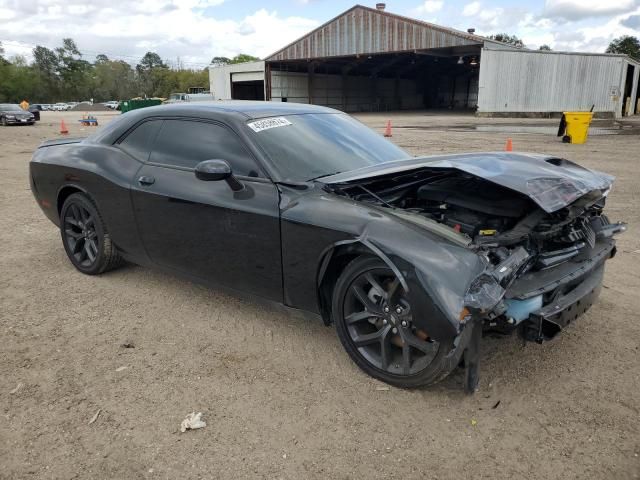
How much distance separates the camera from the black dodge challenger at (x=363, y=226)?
2613 millimetres

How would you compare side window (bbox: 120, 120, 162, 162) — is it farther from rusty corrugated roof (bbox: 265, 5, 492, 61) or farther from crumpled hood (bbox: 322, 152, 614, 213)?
rusty corrugated roof (bbox: 265, 5, 492, 61)

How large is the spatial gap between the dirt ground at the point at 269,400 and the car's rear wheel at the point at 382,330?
0.45 feet

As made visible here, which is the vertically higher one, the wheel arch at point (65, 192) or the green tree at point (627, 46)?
the green tree at point (627, 46)

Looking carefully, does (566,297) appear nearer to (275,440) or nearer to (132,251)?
(275,440)

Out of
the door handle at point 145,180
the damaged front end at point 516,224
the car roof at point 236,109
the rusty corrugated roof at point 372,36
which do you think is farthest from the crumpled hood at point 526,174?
the rusty corrugated roof at point 372,36

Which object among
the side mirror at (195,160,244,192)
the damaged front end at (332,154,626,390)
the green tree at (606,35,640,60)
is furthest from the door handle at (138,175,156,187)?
the green tree at (606,35,640,60)

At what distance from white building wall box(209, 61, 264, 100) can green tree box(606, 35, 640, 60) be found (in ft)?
218

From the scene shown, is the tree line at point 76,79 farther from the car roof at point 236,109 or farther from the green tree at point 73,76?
the car roof at point 236,109

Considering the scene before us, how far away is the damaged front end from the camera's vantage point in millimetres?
2617

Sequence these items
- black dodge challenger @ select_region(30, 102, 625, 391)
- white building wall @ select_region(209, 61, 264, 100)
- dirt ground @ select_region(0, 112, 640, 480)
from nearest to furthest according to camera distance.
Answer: dirt ground @ select_region(0, 112, 640, 480), black dodge challenger @ select_region(30, 102, 625, 391), white building wall @ select_region(209, 61, 264, 100)

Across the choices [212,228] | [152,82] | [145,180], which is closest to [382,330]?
[212,228]

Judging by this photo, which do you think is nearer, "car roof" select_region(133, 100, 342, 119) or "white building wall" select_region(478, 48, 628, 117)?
"car roof" select_region(133, 100, 342, 119)

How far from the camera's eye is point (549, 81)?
1268 inches

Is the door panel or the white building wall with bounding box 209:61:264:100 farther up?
the white building wall with bounding box 209:61:264:100
